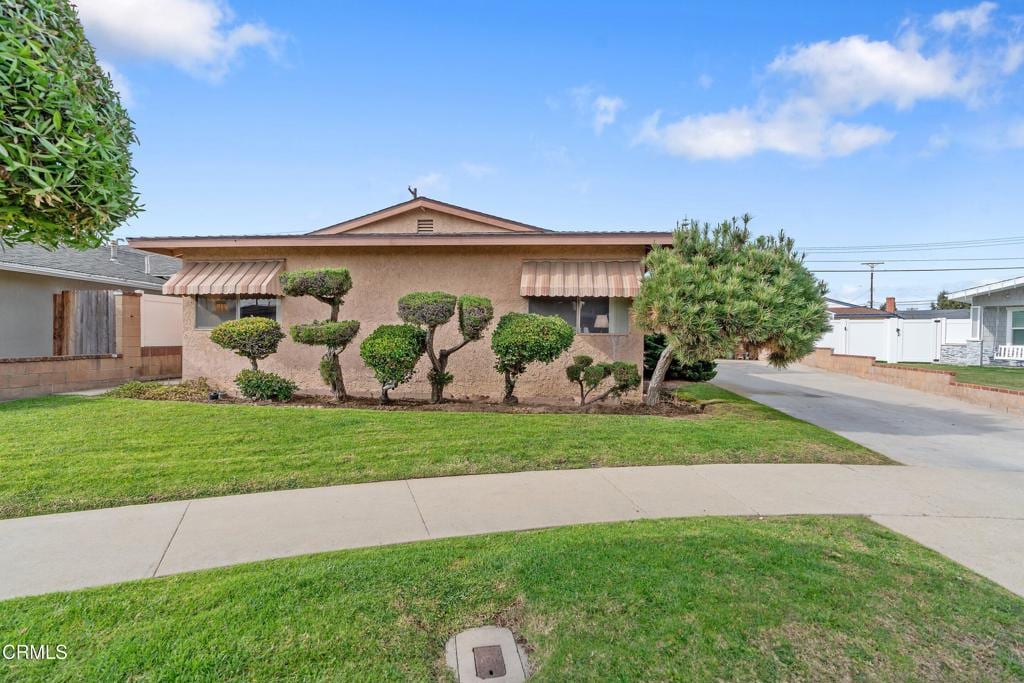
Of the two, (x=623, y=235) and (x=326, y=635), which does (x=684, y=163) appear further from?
(x=326, y=635)

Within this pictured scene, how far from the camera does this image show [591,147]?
15.7 m

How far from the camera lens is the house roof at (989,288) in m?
19.5

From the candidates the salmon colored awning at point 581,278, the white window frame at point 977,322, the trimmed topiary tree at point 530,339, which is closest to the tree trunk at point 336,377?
the trimmed topiary tree at point 530,339

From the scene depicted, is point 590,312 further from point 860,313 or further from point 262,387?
point 860,313

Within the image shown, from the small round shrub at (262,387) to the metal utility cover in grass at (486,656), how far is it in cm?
835

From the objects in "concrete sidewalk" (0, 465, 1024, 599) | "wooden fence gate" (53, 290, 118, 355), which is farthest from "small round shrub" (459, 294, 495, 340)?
"wooden fence gate" (53, 290, 118, 355)

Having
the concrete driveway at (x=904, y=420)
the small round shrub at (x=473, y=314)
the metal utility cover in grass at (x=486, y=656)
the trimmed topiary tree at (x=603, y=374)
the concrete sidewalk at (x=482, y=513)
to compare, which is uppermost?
the small round shrub at (x=473, y=314)

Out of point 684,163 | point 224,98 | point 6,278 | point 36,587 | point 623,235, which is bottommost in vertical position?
point 36,587

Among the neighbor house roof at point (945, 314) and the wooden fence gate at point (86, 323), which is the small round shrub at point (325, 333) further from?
the neighbor house roof at point (945, 314)

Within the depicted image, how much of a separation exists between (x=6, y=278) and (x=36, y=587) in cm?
1325

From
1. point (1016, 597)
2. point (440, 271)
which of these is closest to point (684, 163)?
point (440, 271)

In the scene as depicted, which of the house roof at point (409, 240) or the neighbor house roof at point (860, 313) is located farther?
the neighbor house roof at point (860, 313)

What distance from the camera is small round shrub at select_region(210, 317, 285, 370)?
376 inches

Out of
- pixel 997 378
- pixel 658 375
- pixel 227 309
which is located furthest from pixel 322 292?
pixel 997 378
